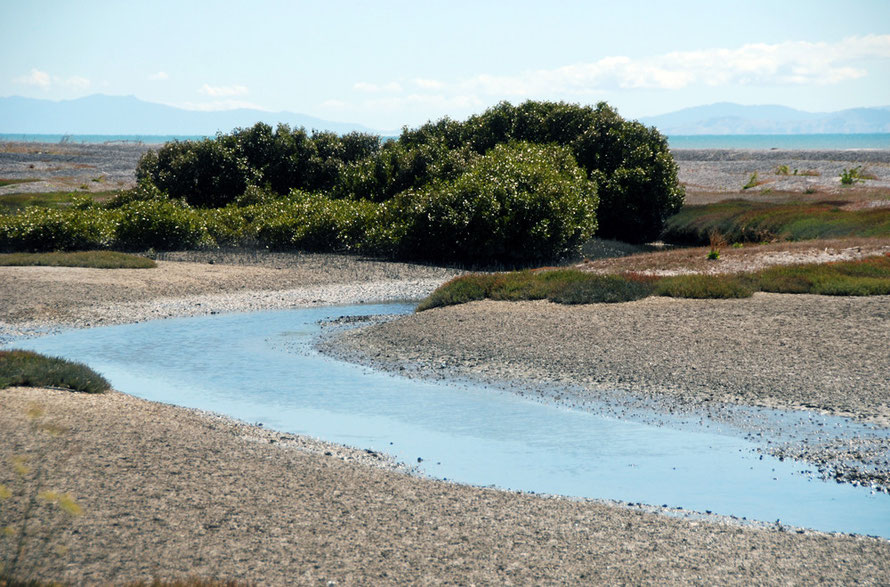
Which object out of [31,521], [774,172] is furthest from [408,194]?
[774,172]

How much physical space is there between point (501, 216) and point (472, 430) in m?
22.4

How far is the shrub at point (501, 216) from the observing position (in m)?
36.2

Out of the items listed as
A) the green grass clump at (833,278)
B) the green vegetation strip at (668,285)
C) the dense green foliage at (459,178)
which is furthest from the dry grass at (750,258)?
the dense green foliage at (459,178)

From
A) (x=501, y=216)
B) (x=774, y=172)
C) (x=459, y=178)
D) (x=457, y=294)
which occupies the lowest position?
(x=457, y=294)

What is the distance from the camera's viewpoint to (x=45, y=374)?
14.5m

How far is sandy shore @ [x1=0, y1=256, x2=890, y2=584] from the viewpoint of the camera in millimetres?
8133

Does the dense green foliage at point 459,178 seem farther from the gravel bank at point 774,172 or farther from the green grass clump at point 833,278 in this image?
the gravel bank at point 774,172

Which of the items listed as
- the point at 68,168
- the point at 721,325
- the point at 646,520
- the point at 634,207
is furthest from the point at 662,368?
the point at 68,168

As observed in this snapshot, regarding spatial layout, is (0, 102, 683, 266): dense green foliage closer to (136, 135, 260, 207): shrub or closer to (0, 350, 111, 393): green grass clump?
(136, 135, 260, 207): shrub

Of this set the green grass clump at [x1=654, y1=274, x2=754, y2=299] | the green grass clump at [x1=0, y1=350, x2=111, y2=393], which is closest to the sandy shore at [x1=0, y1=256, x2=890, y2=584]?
the green grass clump at [x1=0, y1=350, x2=111, y2=393]

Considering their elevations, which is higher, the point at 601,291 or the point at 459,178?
the point at 459,178

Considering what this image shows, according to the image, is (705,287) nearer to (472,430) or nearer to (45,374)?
(472,430)

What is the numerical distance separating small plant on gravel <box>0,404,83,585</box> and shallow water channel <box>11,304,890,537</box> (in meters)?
5.05

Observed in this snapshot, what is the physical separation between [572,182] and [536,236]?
543 centimetres
